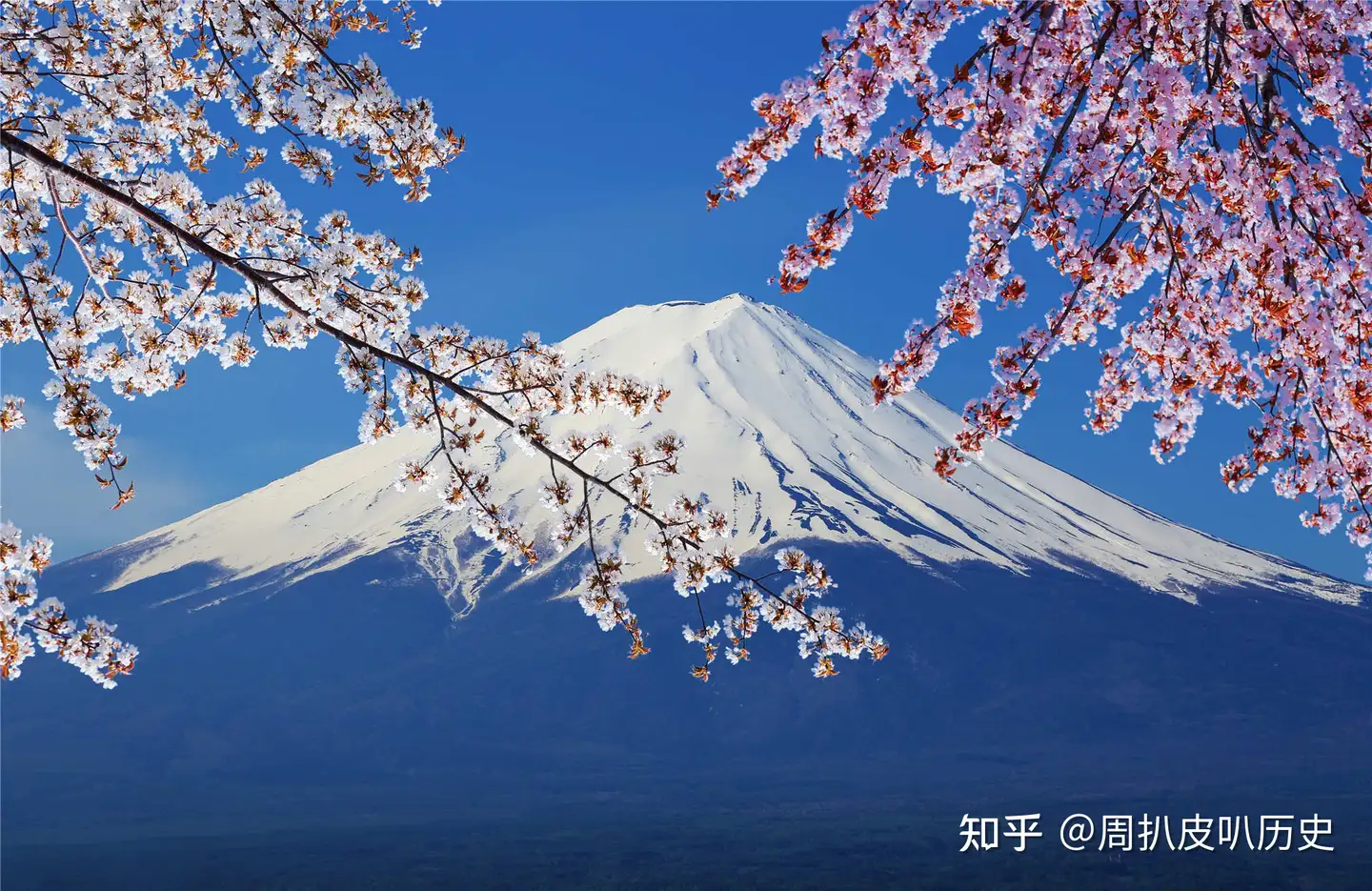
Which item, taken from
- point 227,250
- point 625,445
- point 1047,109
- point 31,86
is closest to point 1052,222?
point 1047,109

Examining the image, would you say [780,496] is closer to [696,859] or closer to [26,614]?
[696,859]

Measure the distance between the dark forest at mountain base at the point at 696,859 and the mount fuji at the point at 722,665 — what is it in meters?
7.23

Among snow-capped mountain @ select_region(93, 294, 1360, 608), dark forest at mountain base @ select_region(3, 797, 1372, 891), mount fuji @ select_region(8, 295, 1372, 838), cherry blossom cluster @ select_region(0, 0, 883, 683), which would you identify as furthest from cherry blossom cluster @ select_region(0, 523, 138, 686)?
snow-capped mountain @ select_region(93, 294, 1360, 608)

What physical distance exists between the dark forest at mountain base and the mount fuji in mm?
7226

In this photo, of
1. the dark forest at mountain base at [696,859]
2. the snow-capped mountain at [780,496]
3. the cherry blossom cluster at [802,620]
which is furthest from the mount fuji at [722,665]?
the cherry blossom cluster at [802,620]

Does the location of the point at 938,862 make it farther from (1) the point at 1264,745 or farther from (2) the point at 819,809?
(1) the point at 1264,745

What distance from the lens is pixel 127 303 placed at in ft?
12.6

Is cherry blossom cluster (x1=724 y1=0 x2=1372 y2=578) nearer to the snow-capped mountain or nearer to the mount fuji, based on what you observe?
the mount fuji

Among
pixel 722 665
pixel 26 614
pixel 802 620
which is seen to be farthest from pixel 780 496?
pixel 26 614

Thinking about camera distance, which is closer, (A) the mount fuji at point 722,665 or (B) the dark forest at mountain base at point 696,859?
(B) the dark forest at mountain base at point 696,859

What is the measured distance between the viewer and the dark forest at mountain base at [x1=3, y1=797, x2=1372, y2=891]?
37.1 m

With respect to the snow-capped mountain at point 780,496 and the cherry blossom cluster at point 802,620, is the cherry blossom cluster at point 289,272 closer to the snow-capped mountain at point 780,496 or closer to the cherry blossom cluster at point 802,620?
the cherry blossom cluster at point 802,620

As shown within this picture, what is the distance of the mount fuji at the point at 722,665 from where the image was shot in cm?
6644

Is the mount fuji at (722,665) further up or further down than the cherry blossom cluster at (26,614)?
further up
